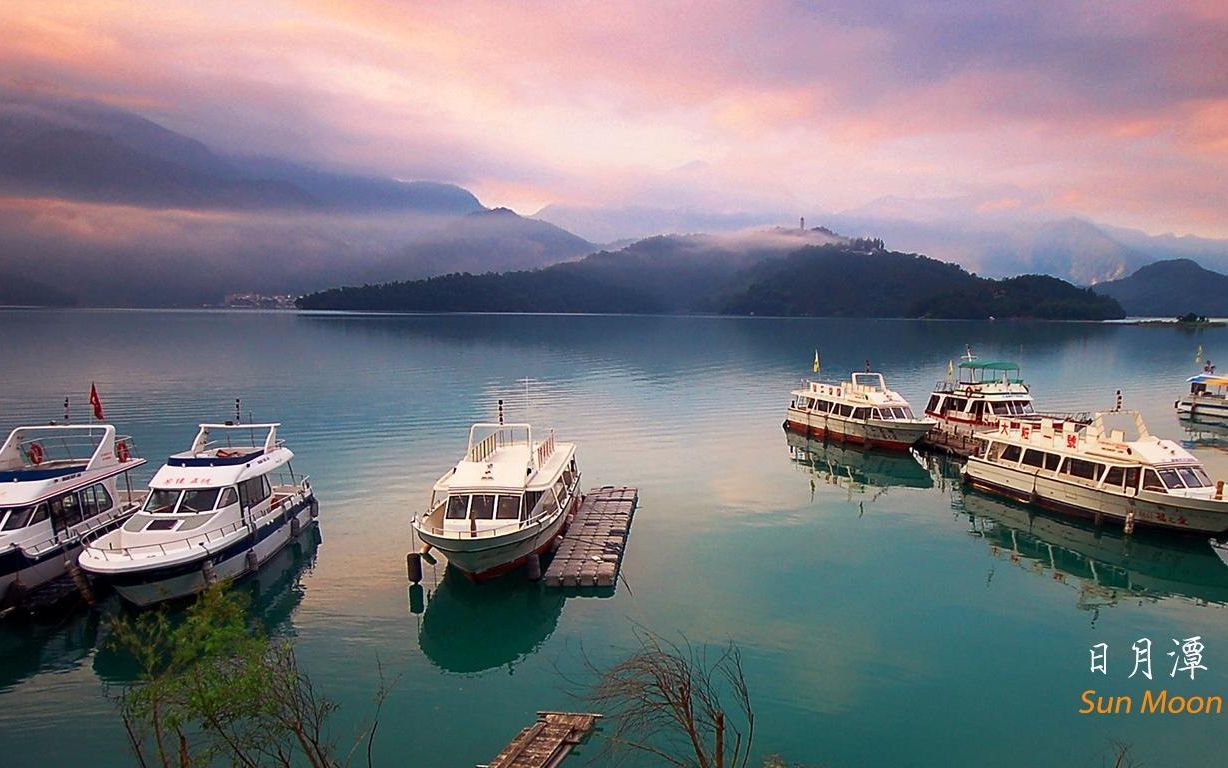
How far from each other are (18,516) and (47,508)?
1.12 metres

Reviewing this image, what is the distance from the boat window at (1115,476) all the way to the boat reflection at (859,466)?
10.3m

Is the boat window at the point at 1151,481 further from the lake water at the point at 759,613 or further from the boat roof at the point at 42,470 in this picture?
the boat roof at the point at 42,470

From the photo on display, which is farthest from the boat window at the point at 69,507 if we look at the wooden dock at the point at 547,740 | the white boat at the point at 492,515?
the wooden dock at the point at 547,740

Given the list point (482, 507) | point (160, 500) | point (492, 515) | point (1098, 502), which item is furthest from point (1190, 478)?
point (160, 500)

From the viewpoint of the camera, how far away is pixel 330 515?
3425 centimetres

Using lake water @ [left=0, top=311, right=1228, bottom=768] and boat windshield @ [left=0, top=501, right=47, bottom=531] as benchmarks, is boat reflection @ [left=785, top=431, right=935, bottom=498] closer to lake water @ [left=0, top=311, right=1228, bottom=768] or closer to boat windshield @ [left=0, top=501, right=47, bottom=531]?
lake water @ [left=0, top=311, right=1228, bottom=768]

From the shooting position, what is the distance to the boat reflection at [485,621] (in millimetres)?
22156

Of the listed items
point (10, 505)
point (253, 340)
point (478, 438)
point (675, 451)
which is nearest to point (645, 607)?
point (10, 505)

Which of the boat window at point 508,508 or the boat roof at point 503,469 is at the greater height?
the boat roof at point 503,469

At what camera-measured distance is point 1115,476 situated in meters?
32.4

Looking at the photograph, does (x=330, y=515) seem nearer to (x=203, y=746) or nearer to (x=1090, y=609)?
(x=203, y=746)

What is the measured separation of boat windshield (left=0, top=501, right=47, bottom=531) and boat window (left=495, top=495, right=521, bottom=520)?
15.4 metres

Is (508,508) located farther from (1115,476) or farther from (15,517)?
(1115,476)

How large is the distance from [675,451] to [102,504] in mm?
31378
